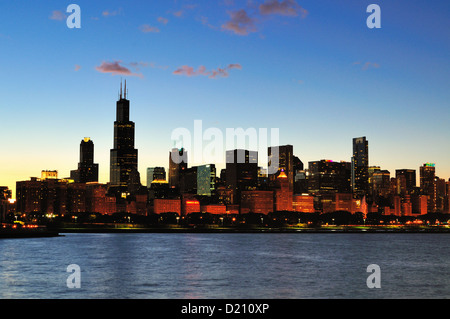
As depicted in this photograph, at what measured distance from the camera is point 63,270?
61.2m

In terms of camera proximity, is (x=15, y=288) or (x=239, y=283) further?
(x=239, y=283)

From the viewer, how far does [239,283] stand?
5134cm
